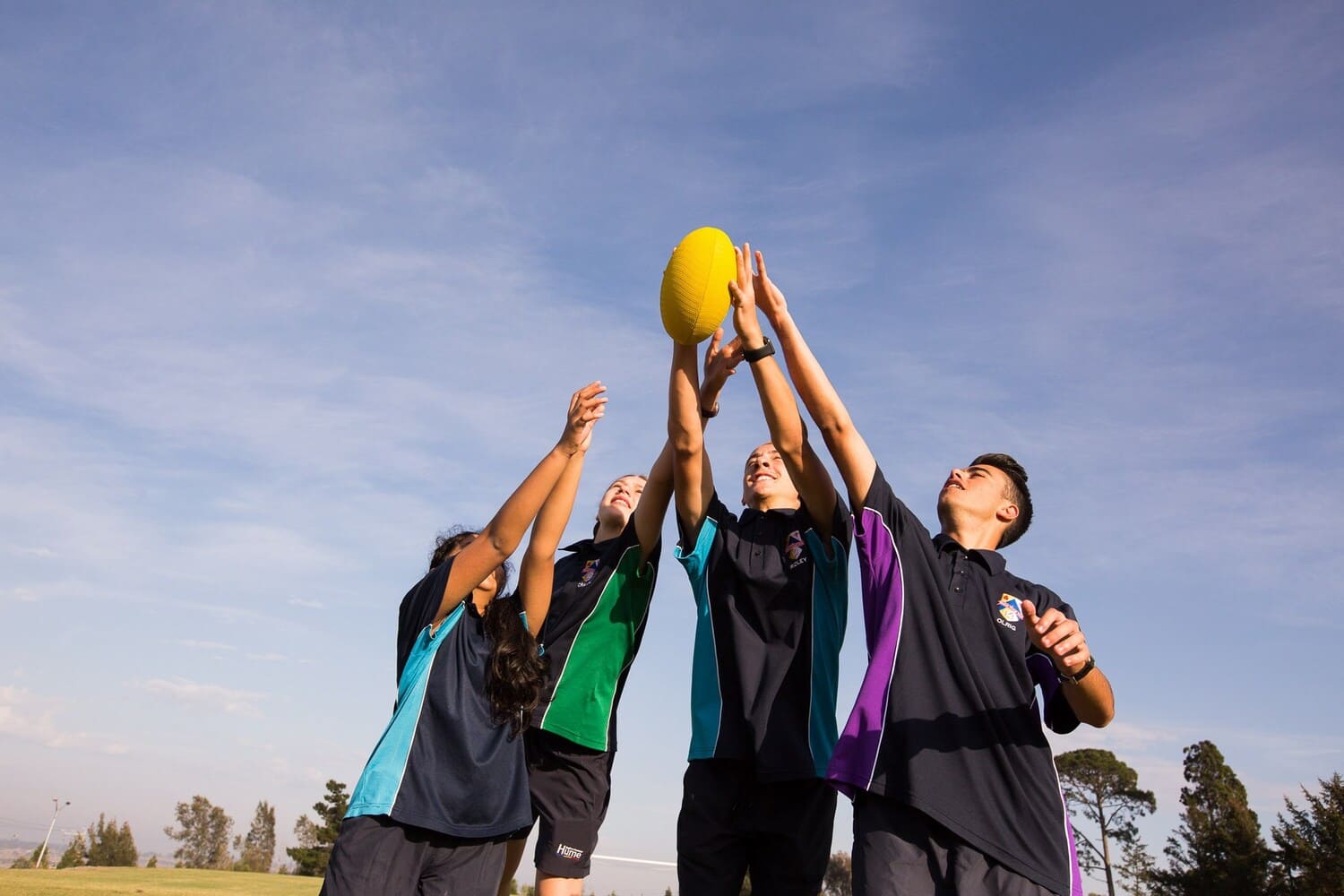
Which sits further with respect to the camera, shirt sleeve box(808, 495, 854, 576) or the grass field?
the grass field

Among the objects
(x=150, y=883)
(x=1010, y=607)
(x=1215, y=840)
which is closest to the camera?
(x=1010, y=607)

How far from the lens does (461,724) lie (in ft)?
14.7

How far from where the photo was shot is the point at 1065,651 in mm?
3469

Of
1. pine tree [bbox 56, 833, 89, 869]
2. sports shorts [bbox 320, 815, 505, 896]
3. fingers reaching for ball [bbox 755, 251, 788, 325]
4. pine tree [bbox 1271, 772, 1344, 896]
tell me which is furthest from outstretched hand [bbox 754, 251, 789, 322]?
pine tree [bbox 56, 833, 89, 869]

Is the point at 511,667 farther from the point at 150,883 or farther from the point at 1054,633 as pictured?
the point at 150,883

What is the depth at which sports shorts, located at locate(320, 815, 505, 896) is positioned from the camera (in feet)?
13.1

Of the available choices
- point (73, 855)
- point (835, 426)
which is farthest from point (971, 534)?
point (73, 855)

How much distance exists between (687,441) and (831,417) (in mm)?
1059

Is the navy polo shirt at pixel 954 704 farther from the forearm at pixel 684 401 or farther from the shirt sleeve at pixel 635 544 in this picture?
the shirt sleeve at pixel 635 544

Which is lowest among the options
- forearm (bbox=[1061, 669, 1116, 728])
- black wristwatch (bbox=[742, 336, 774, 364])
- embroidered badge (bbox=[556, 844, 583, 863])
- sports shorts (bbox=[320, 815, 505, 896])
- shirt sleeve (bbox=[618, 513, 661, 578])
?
sports shorts (bbox=[320, 815, 505, 896])

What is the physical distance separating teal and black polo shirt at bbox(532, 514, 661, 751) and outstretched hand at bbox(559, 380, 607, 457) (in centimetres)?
124

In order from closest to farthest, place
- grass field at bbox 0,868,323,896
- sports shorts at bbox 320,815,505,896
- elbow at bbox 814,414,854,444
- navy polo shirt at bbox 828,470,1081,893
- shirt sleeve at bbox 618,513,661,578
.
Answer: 1. navy polo shirt at bbox 828,470,1081,893
2. sports shorts at bbox 320,815,505,896
3. elbow at bbox 814,414,854,444
4. shirt sleeve at bbox 618,513,661,578
5. grass field at bbox 0,868,323,896

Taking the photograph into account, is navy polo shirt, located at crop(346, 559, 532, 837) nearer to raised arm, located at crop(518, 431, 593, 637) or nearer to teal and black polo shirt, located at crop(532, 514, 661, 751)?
raised arm, located at crop(518, 431, 593, 637)

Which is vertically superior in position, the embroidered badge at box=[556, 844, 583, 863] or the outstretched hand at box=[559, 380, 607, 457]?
the outstretched hand at box=[559, 380, 607, 457]
